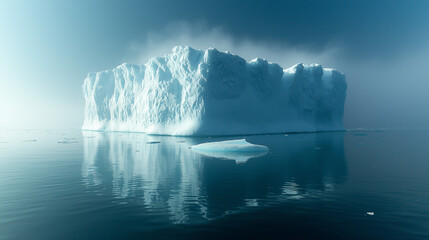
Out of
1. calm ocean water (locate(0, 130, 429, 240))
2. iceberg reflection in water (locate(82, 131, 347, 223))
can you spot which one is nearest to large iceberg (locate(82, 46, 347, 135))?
iceberg reflection in water (locate(82, 131, 347, 223))

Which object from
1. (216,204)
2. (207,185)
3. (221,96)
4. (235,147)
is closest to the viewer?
(216,204)

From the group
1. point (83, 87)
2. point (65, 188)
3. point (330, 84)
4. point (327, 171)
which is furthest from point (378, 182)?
point (83, 87)

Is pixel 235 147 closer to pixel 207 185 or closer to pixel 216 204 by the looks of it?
pixel 207 185

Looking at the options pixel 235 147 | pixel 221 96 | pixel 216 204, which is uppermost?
pixel 221 96

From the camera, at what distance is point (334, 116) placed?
48125mm

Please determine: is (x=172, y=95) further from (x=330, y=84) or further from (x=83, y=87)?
(x=83, y=87)

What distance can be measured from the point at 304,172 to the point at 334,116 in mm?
44049

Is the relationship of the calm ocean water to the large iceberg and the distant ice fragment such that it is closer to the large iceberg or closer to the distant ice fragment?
the distant ice fragment

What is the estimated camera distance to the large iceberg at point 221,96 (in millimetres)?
32156

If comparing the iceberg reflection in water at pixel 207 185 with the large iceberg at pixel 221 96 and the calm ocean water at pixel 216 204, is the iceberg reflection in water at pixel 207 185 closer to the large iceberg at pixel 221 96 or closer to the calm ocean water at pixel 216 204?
the calm ocean water at pixel 216 204

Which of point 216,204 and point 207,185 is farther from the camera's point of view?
point 207,185

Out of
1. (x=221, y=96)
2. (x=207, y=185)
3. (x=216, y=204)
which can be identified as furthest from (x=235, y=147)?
(x=221, y=96)

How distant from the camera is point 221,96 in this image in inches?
1302

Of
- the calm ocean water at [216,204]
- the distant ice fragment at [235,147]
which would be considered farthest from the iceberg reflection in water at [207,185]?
the distant ice fragment at [235,147]
